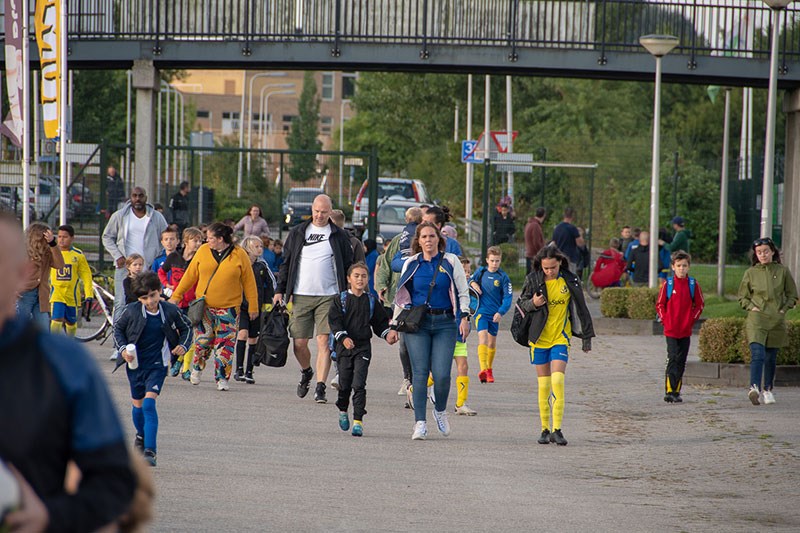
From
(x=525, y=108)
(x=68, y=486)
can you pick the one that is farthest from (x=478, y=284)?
(x=525, y=108)

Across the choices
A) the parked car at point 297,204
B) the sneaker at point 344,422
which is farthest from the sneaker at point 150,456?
the parked car at point 297,204

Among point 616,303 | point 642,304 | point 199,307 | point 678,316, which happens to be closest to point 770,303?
point 678,316

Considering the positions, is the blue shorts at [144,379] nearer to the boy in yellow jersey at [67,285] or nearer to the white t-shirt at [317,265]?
the white t-shirt at [317,265]

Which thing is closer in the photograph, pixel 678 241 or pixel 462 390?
pixel 462 390

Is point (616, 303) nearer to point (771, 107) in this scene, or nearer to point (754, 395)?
point (771, 107)

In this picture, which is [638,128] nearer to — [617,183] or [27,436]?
[617,183]

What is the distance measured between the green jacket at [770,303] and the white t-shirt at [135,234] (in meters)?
6.89

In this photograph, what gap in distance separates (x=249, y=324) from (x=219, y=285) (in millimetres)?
1373

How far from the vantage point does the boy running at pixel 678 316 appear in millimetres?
13312

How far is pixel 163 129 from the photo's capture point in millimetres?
86375

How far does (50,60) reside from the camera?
19203mm

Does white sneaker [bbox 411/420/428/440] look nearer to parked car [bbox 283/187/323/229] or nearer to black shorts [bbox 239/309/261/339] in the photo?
black shorts [bbox 239/309/261/339]

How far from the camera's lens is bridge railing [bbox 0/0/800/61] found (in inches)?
861

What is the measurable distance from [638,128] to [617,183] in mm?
19303
